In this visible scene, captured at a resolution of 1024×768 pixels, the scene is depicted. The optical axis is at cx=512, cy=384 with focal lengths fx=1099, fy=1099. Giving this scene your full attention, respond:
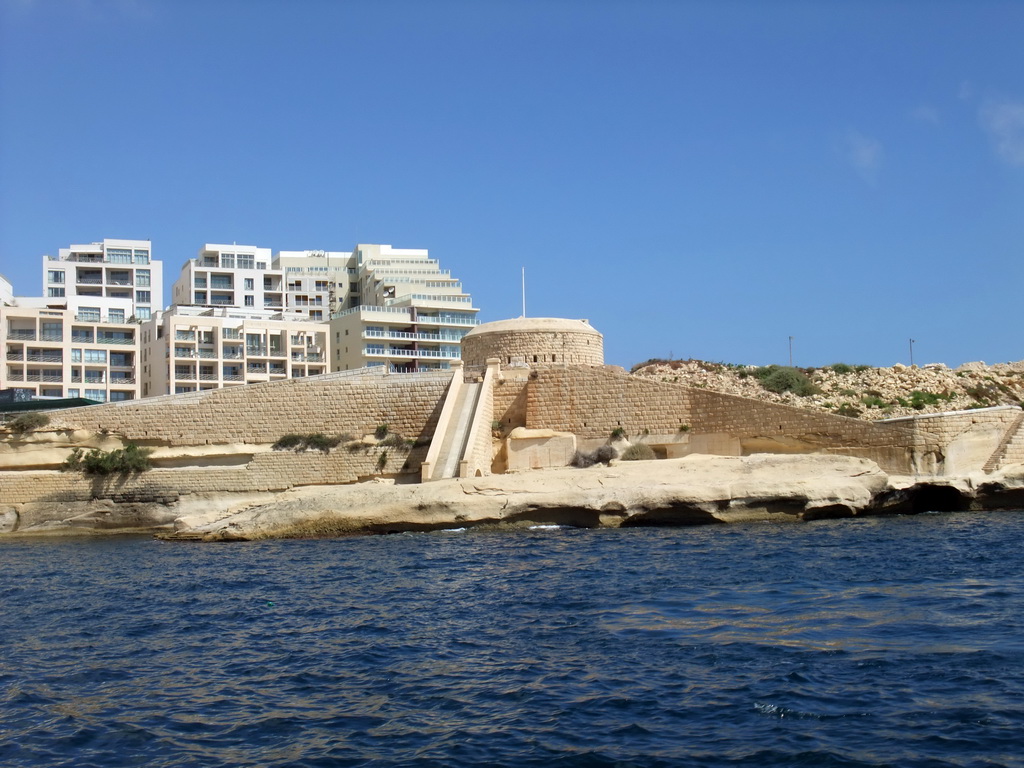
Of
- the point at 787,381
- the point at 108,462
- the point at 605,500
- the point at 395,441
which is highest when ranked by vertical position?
the point at 787,381

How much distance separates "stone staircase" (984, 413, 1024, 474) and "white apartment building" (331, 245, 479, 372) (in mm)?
29669

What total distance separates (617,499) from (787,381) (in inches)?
591

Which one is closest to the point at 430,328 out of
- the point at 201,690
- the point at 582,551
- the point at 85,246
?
the point at 85,246

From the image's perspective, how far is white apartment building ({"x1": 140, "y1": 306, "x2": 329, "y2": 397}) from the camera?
48.0 m

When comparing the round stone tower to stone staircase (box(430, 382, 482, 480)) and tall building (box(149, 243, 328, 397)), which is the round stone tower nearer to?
stone staircase (box(430, 382, 482, 480))

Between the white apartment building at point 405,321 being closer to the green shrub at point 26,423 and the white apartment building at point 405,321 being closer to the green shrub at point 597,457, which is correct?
the green shrub at point 26,423

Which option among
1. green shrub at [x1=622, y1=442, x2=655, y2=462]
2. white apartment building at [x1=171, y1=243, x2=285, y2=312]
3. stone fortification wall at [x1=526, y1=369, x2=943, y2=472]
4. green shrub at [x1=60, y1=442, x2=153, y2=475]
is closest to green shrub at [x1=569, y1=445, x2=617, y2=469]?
green shrub at [x1=622, y1=442, x2=655, y2=462]

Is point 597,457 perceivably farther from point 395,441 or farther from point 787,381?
point 787,381

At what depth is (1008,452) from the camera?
24547 millimetres

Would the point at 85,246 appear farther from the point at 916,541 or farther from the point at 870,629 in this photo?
the point at 870,629

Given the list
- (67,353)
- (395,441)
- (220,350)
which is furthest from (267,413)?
(67,353)

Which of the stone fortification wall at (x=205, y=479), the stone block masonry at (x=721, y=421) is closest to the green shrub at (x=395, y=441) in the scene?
the stone fortification wall at (x=205, y=479)

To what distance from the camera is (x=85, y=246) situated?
202 ft

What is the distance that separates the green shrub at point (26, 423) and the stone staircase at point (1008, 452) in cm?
2293
